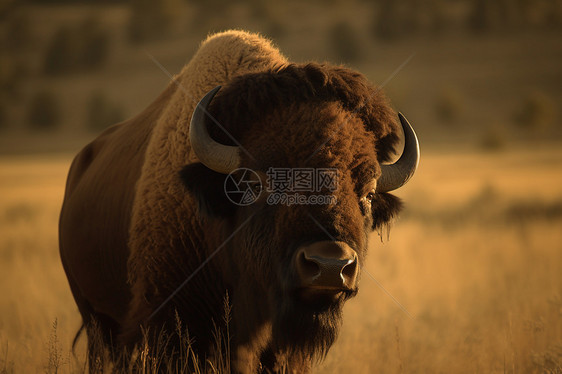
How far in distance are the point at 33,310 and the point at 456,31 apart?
8760 cm

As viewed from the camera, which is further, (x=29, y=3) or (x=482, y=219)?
(x=29, y=3)

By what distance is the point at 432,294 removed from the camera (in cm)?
912

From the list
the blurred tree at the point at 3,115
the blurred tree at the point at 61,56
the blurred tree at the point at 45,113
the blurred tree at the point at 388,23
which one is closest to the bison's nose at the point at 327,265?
the blurred tree at the point at 45,113

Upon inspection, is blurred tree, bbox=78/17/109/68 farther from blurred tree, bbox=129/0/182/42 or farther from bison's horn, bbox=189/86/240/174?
bison's horn, bbox=189/86/240/174

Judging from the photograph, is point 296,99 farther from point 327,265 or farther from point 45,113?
point 45,113

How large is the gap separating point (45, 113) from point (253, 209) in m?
66.0

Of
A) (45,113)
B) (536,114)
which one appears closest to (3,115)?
(45,113)

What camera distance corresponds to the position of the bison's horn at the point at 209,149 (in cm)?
368

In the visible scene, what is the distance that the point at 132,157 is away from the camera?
17.1 feet

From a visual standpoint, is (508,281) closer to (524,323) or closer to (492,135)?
(524,323)

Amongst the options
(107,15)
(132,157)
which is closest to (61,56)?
(107,15)

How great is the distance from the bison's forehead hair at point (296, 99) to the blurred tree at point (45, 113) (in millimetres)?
65221

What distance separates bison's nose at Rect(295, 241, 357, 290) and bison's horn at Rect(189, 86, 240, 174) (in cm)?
85

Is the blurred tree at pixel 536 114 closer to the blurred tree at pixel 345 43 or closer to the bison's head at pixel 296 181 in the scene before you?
the blurred tree at pixel 345 43
